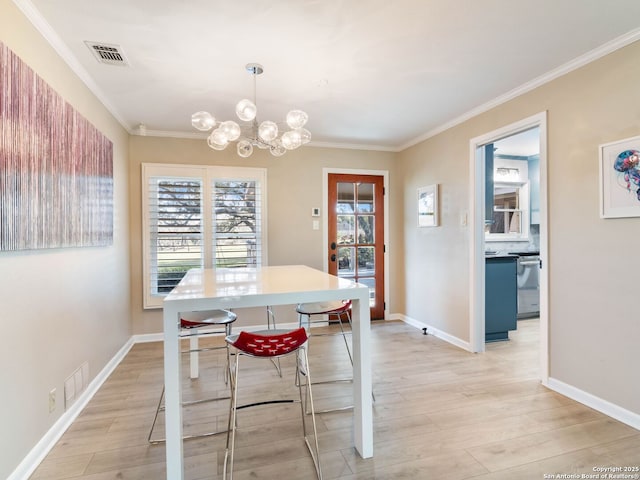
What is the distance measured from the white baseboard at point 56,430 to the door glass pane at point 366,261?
9.86 feet

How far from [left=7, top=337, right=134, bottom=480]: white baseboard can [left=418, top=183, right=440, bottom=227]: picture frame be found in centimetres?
360

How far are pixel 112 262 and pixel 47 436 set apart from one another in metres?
1.59

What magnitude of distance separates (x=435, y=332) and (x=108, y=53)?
158 inches

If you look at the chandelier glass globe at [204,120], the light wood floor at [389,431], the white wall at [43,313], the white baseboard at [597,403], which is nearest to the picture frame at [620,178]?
the white baseboard at [597,403]

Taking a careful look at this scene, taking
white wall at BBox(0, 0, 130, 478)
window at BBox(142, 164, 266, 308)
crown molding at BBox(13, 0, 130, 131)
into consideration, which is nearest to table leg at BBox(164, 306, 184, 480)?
white wall at BBox(0, 0, 130, 478)

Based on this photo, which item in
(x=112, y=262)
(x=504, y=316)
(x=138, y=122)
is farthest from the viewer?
(x=504, y=316)

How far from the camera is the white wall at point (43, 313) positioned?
1.63m

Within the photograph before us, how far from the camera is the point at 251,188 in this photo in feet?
13.7

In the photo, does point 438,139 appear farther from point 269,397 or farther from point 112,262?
point 112,262

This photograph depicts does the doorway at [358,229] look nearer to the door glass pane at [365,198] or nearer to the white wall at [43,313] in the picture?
the door glass pane at [365,198]

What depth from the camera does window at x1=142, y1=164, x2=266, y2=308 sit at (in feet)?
12.8

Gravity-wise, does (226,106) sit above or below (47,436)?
above

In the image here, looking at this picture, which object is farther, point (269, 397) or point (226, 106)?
point (226, 106)

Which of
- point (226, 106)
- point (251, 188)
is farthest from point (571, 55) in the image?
point (251, 188)
